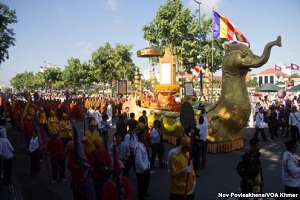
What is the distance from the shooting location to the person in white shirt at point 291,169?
437cm

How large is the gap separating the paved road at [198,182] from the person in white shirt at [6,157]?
23 cm

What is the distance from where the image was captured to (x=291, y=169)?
14.3ft

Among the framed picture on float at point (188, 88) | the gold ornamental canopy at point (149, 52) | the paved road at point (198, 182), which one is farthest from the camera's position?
the gold ornamental canopy at point (149, 52)

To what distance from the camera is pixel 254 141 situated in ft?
14.5

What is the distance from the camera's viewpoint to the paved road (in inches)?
249

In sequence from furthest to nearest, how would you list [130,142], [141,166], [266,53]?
1. [266,53]
2. [130,142]
3. [141,166]


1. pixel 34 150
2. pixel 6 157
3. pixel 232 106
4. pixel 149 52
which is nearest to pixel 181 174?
pixel 6 157

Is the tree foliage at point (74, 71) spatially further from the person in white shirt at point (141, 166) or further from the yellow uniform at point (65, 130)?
Answer: the person in white shirt at point (141, 166)

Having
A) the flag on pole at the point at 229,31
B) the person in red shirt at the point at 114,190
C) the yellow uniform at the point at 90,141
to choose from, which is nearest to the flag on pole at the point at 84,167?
the person in red shirt at the point at 114,190

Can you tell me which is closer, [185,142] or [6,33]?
[185,142]

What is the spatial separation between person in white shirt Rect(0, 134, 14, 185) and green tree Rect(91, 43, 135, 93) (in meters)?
32.2

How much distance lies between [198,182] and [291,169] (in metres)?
2.97

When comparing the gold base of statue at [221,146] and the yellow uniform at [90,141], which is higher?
the yellow uniform at [90,141]

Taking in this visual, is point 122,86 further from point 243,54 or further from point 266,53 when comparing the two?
point 266,53
